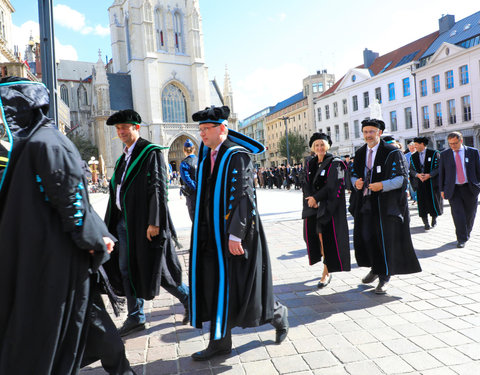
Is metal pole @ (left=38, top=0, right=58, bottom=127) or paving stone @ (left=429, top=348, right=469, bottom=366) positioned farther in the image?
metal pole @ (left=38, top=0, right=58, bottom=127)

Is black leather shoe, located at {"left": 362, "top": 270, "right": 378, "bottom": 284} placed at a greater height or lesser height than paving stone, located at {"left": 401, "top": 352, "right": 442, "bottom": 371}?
greater

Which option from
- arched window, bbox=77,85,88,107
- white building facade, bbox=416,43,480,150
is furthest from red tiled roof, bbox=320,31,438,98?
arched window, bbox=77,85,88,107

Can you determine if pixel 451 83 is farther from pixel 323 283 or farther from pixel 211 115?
pixel 211 115

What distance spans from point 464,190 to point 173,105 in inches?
2047

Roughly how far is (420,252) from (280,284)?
8.81ft

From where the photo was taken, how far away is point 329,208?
4.65 m

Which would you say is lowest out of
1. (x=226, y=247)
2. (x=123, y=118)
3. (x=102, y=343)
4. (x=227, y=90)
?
(x=102, y=343)

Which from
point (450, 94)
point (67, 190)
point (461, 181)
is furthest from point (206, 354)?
point (450, 94)

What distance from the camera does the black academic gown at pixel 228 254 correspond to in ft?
9.71

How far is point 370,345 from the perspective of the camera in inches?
127

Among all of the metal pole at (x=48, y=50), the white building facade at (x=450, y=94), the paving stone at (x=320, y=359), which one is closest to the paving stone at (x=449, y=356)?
the paving stone at (x=320, y=359)

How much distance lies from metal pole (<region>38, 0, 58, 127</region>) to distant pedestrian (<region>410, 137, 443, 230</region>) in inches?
281

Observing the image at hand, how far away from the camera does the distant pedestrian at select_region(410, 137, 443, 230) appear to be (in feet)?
27.6

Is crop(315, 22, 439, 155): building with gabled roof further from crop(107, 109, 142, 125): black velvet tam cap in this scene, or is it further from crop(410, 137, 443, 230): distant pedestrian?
crop(107, 109, 142, 125): black velvet tam cap
